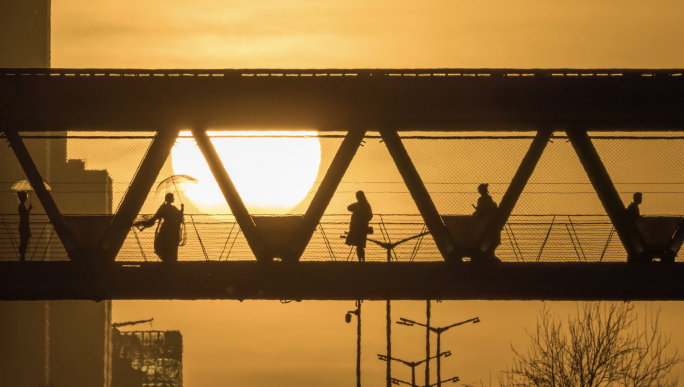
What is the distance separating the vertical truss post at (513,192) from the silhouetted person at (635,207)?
1.86 meters

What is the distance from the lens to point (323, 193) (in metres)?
14.1

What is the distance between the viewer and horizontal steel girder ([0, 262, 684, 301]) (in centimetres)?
1384

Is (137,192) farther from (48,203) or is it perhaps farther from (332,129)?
(332,129)

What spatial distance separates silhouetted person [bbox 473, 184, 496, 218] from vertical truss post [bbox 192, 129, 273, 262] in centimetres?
361

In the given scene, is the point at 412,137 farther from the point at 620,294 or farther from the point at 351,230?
the point at 620,294

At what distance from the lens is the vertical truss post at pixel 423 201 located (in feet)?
46.1

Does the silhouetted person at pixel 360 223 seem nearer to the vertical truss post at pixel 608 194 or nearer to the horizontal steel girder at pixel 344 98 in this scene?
the horizontal steel girder at pixel 344 98

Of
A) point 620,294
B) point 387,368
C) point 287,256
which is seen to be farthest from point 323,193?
point 387,368

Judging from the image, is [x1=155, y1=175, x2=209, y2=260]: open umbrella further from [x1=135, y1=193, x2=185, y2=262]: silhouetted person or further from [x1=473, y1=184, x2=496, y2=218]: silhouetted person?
[x1=473, y1=184, x2=496, y2=218]: silhouetted person

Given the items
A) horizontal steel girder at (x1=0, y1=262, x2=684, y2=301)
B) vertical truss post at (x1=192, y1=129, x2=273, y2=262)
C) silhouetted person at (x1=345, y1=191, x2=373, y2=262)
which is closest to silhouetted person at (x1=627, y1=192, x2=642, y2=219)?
horizontal steel girder at (x1=0, y1=262, x2=684, y2=301)

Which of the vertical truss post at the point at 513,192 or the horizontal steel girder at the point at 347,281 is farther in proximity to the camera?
the vertical truss post at the point at 513,192

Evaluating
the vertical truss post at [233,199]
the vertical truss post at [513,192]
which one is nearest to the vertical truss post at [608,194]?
the vertical truss post at [513,192]

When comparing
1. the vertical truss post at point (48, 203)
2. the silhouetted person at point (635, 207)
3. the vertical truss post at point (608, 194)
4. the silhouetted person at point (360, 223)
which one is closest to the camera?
the vertical truss post at point (48, 203)

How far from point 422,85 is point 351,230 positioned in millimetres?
3064
